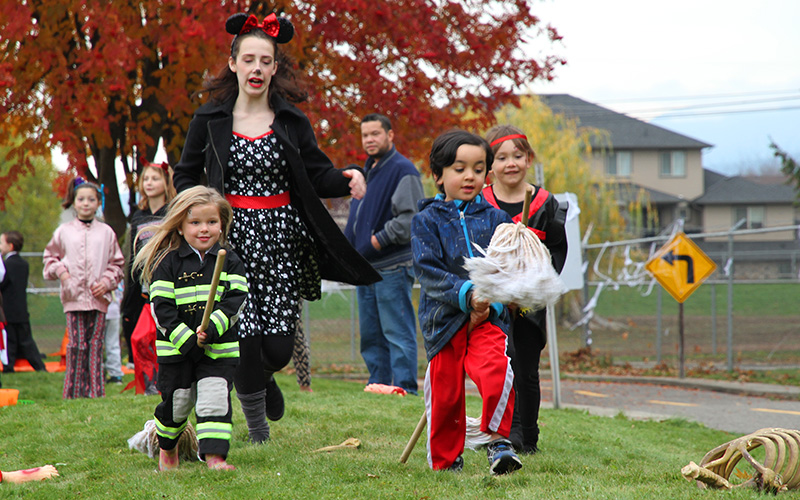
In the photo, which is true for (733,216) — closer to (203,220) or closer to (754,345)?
(754,345)

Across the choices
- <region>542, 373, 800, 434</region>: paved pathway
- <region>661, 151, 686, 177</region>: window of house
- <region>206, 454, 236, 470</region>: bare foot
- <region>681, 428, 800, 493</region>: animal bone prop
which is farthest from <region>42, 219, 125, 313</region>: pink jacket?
<region>661, 151, 686, 177</region>: window of house

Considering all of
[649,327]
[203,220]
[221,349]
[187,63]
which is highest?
[187,63]

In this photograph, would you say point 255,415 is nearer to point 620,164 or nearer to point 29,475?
point 29,475

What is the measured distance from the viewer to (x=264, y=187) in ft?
14.8

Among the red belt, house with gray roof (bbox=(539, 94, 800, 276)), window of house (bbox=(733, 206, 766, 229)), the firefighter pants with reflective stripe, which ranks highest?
house with gray roof (bbox=(539, 94, 800, 276))

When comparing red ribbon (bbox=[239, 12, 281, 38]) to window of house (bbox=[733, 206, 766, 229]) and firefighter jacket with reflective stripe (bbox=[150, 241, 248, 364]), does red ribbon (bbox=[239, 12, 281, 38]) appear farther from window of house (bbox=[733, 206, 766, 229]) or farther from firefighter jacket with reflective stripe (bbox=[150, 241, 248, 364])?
window of house (bbox=[733, 206, 766, 229])

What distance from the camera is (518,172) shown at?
477 cm

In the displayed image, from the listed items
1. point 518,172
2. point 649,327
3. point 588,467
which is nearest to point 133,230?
point 518,172

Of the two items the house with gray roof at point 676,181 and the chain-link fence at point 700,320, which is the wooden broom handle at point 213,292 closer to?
the chain-link fence at point 700,320

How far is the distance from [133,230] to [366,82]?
11.4 ft

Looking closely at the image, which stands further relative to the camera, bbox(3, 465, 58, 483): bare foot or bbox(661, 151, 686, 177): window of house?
bbox(661, 151, 686, 177): window of house

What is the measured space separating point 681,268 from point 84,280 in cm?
864

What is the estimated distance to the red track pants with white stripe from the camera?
12.3 feet

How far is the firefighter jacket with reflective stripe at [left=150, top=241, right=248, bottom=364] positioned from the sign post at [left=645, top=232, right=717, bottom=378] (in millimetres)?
9260
